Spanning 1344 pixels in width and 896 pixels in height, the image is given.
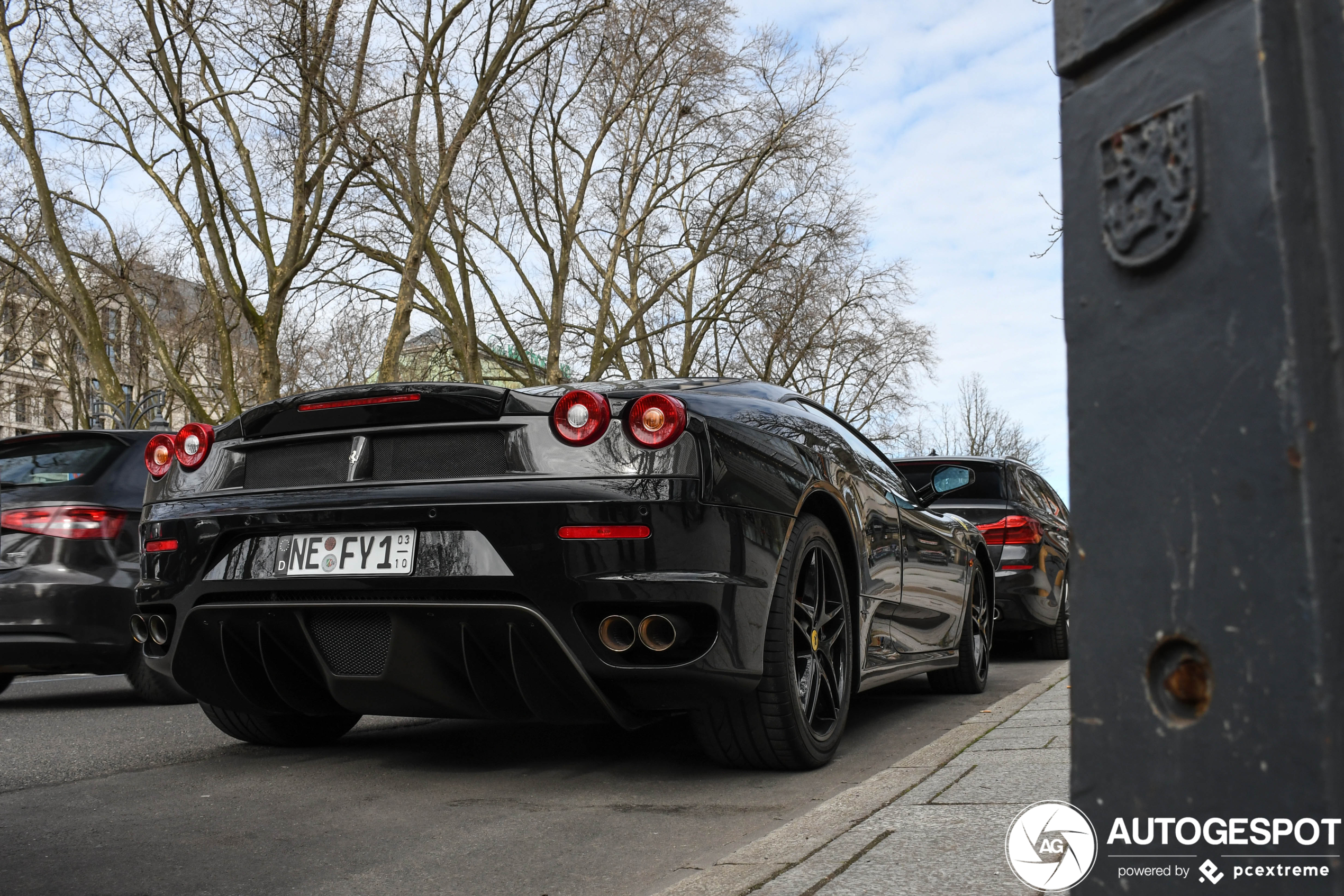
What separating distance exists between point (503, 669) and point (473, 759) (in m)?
1.03

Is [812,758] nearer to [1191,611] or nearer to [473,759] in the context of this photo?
[473,759]

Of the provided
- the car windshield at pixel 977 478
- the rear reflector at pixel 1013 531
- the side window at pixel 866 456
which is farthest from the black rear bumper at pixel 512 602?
the rear reflector at pixel 1013 531

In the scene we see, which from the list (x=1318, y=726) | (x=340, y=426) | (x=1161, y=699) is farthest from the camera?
(x=340, y=426)

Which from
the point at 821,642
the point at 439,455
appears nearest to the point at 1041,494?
the point at 821,642

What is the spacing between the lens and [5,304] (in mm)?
32844

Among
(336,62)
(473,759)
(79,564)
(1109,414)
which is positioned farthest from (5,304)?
(1109,414)

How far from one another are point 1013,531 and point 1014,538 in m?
0.05

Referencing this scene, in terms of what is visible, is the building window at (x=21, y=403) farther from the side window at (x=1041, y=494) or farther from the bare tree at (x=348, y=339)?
the side window at (x=1041, y=494)

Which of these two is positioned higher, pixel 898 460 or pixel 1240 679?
pixel 898 460

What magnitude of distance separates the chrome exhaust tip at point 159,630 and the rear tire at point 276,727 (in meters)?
0.53

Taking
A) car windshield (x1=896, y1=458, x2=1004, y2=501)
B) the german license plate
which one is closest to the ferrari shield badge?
the german license plate

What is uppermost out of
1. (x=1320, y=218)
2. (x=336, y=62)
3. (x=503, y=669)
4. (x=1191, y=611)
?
(x=336, y=62)

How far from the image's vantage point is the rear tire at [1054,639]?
9.03 meters

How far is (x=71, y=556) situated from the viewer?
20.4 ft
